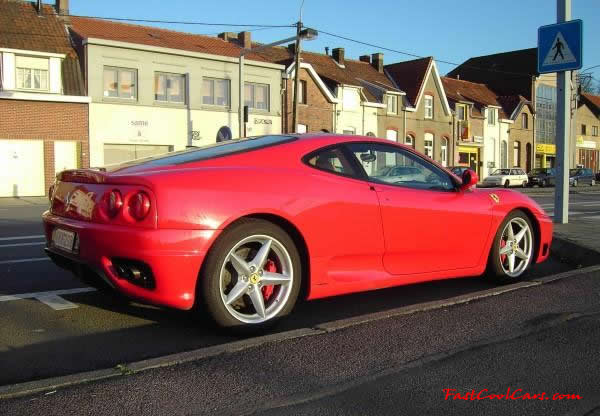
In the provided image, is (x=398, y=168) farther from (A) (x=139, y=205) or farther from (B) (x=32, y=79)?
(B) (x=32, y=79)

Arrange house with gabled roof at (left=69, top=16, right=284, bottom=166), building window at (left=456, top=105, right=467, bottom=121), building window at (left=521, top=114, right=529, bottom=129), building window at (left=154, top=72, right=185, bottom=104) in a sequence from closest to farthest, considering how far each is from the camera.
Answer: house with gabled roof at (left=69, top=16, right=284, bottom=166) → building window at (left=154, top=72, right=185, bottom=104) → building window at (left=456, top=105, right=467, bottom=121) → building window at (left=521, top=114, right=529, bottom=129)

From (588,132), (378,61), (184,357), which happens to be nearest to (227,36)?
(378,61)

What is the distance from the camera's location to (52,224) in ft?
14.3

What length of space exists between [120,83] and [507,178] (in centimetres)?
2579

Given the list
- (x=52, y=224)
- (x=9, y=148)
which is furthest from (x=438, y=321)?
(x=9, y=148)

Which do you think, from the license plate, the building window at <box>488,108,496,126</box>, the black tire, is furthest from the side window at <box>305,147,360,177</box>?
the building window at <box>488,108,496,126</box>

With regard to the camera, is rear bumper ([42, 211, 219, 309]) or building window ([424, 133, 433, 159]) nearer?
rear bumper ([42, 211, 219, 309])

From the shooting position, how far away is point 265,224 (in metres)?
3.99

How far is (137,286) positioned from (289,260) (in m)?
1.01

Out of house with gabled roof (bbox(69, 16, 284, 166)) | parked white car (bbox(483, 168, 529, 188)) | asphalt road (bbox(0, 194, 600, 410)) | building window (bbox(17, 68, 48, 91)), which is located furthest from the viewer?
parked white car (bbox(483, 168, 529, 188))

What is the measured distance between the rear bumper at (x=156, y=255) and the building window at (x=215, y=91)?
27.4m

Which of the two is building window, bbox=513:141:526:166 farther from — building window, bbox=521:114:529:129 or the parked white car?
the parked white car

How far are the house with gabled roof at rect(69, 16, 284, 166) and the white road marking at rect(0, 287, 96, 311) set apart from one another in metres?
20.0
